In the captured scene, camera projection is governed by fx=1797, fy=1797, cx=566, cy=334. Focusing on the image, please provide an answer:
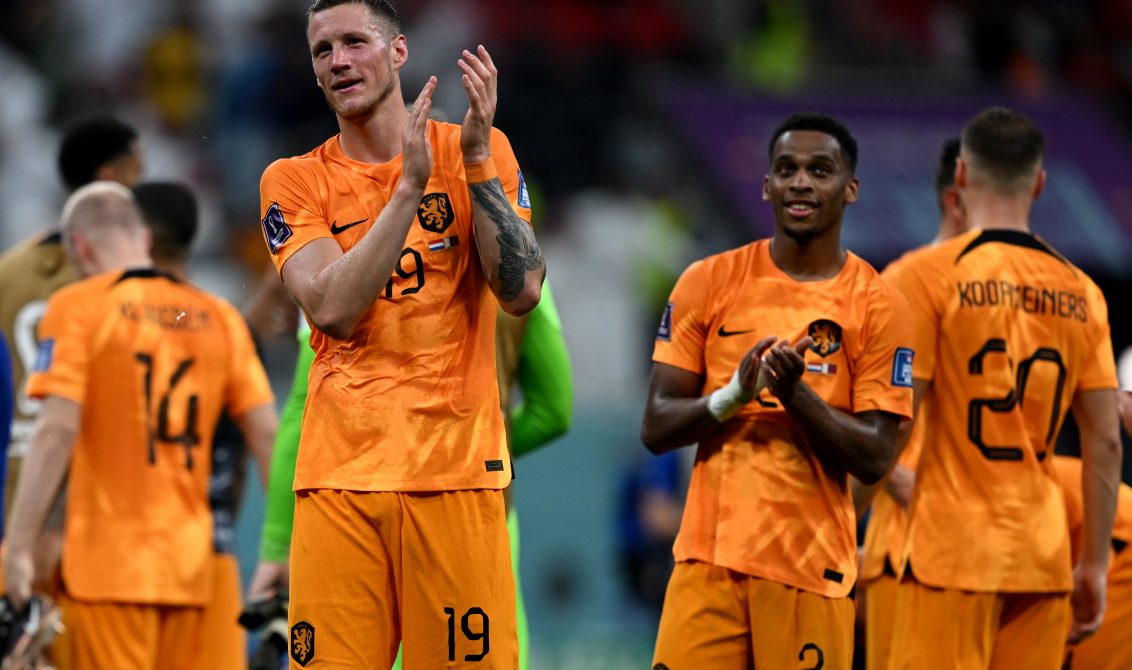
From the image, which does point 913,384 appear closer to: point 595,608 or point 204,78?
point 595,608

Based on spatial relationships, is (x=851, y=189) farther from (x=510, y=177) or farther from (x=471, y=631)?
(x=471, y=631)

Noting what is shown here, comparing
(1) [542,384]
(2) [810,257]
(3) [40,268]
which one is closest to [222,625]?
(1) [542,384]

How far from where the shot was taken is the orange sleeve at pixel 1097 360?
21.5 ft

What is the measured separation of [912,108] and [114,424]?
A: 9428mm

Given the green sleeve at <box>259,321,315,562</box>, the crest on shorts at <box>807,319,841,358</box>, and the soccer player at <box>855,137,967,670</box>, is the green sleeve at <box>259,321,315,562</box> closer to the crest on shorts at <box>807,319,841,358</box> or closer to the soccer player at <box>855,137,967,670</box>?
the crest on shorts at <box>807,319,841,358</box>

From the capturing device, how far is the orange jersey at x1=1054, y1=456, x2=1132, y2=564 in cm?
692

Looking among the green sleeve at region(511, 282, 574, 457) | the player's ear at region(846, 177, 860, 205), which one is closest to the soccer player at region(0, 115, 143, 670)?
the green sleeve at region(511, 282, 574, 457)

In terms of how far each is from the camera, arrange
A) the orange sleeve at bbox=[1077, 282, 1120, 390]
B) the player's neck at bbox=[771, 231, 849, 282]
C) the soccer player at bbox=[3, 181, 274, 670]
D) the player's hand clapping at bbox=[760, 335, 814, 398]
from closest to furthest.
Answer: the player's hand clapping at bbox=[760, 335, 814, 398] → the player's neck at bbox=[771, 231, 849, 282] → the orange sleeve at bbox=[1077, 282, 1120, 390] → the soccer player at bbox=[3, 181, 274, 670]

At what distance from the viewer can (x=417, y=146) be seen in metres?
4.87

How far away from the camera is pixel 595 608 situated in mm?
13328

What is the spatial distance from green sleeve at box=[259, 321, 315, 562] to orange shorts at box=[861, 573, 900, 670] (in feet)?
7.24

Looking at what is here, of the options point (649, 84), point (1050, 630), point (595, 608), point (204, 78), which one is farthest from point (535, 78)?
point (1050, 630)

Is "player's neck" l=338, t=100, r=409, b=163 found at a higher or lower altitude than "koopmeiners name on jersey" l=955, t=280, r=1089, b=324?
higher

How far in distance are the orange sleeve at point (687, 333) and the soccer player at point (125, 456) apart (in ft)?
7.30
